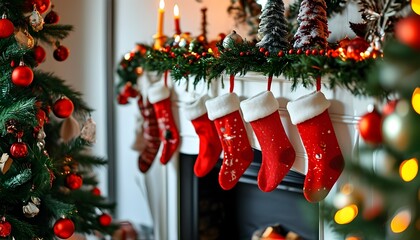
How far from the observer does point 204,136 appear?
246 cm

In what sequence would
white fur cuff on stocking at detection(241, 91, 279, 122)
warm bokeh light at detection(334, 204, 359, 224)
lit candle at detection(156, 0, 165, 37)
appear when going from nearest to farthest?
warm bokeh light at detection(334, 204, 359, 224) < white fur cuff on stocking at detection(241, 91, 279, 122) < lit candle at detection(156, 0, 165, 37)

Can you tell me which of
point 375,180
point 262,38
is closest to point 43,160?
point 262,38

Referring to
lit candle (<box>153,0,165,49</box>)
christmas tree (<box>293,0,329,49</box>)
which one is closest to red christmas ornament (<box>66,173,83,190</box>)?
lit candle (<box>153,0,165,49</box>)

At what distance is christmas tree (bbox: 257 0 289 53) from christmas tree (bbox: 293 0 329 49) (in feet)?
0.24

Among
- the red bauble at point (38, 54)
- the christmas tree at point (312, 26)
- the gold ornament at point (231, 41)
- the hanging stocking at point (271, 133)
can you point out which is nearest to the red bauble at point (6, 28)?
the red bauble at point (38, 54)

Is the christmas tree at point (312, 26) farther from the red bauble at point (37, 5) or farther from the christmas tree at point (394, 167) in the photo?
the red bauble at point (37, 5)

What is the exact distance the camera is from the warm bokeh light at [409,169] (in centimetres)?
124

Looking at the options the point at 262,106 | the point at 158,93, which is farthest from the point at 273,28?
the point at 158,93

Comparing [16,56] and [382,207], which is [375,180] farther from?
[16,56]

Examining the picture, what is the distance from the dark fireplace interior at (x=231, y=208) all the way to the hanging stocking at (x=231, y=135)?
28cm

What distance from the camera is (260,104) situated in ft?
6.91

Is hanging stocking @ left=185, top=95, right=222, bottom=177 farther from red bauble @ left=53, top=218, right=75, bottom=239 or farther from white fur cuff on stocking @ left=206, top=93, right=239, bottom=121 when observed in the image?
red bauble @ left=53, top=218, right=75, bottom=239

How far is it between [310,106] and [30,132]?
3.33 feet

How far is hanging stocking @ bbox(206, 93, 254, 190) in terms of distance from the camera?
2256mm
